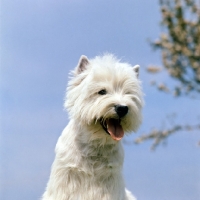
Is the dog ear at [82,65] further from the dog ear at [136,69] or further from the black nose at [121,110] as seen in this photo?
the black nose at [121,110]

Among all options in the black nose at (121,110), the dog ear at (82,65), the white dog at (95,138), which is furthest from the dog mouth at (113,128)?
the dog ear at (82,65)

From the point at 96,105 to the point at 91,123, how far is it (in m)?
0.25

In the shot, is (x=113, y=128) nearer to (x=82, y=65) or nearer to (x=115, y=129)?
(x=115, y=129)

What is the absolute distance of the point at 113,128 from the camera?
4.08 metres

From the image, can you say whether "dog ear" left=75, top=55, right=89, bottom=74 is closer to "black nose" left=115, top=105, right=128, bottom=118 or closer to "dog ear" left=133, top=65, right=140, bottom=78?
"dog ear" left=133, top=65, right=140, bottom=78

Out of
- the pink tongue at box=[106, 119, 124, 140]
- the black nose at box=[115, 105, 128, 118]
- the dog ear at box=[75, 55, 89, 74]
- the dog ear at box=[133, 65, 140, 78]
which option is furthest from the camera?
the dog ear at box=[133, 65, 140, 78]

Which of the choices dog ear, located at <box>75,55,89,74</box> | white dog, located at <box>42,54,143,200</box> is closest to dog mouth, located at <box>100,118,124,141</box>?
white dog, located at <box>42,54,143,200</box>

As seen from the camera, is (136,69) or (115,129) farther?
(136,69)

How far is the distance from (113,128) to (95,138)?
254 mm

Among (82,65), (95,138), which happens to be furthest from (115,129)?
(82,65)

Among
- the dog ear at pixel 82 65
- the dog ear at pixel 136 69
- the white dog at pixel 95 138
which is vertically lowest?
the white dog at pixel 95 138

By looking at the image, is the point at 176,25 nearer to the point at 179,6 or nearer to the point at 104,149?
the point at 179,6

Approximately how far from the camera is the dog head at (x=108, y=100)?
12.9 feet

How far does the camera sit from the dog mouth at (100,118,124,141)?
405 centimetres
